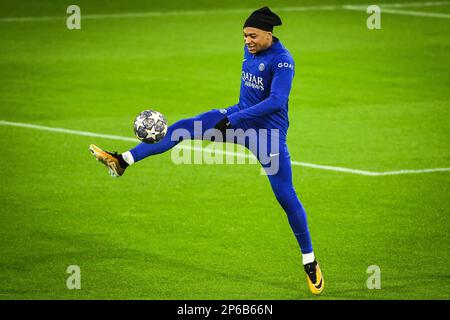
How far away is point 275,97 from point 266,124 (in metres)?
0.45

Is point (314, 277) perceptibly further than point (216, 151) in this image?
No

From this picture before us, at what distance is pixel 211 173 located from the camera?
1537 cm

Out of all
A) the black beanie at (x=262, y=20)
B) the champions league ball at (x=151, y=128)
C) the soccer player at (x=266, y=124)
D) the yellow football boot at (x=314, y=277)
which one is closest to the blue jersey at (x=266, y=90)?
the soccer player at (x=266, y=124)

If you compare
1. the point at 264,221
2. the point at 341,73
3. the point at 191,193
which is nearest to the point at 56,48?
the point at 341,73

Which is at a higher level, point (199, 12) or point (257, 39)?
point (199, 12)

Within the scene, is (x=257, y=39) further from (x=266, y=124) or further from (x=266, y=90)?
(x=266, y=124)

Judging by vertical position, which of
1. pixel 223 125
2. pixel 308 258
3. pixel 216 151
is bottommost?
pixel 308 258

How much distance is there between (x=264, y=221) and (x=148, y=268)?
2.29 meters

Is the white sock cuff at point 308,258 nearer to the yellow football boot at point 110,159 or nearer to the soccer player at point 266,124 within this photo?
the soccer player at point 266,124

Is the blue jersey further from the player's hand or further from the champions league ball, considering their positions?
the champions league ball

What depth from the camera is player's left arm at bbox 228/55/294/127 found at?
10352 millimetres

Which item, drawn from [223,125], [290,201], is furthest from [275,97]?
[290,201]

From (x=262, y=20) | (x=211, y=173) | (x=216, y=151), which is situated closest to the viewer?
(x=262, y=20)

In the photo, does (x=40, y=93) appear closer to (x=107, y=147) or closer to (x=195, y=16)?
(x=107, y=147)
